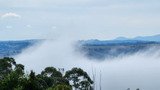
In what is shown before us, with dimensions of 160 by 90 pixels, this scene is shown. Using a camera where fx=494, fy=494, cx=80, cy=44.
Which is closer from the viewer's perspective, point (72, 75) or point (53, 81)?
point (53, 81)

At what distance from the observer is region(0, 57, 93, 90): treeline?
62.6m

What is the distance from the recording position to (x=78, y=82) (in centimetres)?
10550

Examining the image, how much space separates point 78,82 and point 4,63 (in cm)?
1619

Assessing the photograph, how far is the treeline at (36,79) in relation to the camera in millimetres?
62631

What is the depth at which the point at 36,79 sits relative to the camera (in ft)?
242

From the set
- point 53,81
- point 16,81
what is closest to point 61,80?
point 53,81

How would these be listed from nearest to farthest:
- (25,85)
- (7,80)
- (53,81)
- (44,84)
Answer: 1. (25,85)
2. (7,80)
3. (44,84)
4. (53,81)

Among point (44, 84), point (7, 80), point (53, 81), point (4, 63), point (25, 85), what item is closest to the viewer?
point (25, 85)

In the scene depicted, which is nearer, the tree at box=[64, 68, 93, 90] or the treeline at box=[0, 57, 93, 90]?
the treeline at box=[0, 57, 93, 90]

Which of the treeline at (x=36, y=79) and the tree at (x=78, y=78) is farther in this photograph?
Answer: the tree at (x=78, y=78)

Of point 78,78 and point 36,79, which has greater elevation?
point 36,79

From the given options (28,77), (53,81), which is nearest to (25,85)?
(28,77)

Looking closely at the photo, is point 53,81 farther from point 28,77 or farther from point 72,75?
point 28,77

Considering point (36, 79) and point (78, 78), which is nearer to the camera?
point (36, 79)
